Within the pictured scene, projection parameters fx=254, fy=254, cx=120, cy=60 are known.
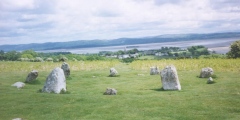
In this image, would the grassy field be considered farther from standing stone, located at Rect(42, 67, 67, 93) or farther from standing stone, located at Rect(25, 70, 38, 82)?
standing stone, located at Rect(25, 70, 38, 82)

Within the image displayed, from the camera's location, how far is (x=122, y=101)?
68.7ft

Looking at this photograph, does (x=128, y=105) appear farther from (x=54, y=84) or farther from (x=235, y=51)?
(x=235, y=51)

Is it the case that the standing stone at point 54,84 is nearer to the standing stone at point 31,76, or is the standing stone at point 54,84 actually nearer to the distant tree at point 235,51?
the standing stone at point 31,76

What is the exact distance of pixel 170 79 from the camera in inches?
1022

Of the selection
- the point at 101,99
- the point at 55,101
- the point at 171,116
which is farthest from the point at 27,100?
the point at 171,116

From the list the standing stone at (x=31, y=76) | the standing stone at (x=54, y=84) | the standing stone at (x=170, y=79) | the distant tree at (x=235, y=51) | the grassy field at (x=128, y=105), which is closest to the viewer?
the grassy field at (x=128, y=105)

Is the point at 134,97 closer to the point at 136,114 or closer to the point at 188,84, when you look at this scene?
the point at 136,114

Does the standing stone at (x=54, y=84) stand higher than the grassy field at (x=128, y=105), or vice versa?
the standing stone at (x=54, y=84)

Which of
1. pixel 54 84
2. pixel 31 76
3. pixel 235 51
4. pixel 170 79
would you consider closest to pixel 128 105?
pixel 170 79

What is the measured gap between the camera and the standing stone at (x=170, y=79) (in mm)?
25812

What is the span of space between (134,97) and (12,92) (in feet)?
39.1

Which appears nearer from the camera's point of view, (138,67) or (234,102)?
(234,102)

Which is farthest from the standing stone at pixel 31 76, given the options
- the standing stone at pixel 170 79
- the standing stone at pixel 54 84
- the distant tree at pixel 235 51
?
the distant tree at pixel 235 51

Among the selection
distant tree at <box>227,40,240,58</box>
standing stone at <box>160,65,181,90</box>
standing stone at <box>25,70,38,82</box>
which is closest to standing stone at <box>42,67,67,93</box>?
standing stone at <box>25,70,38,82</box>
